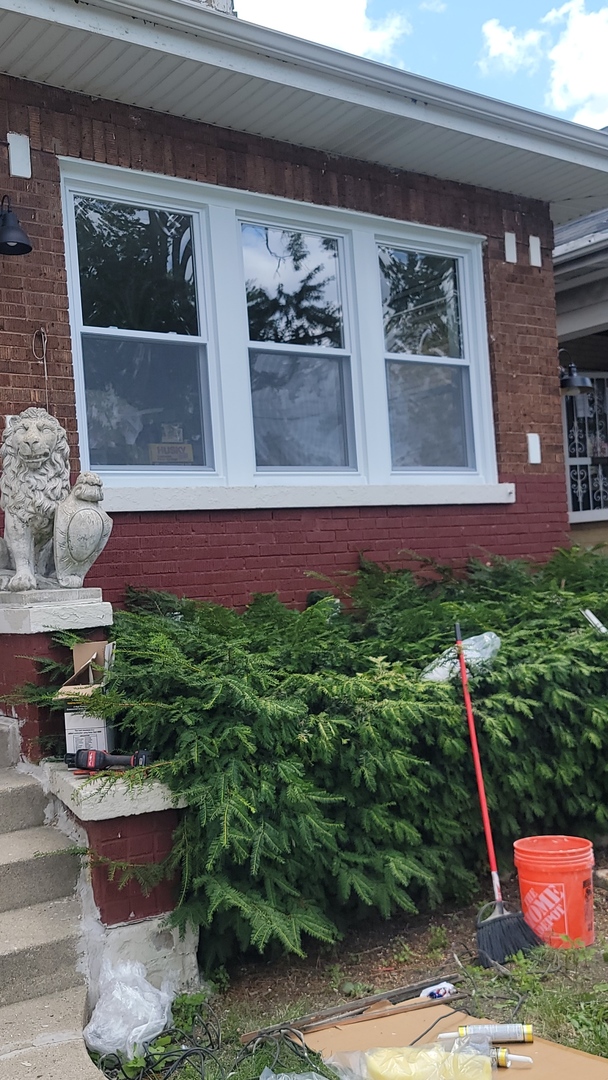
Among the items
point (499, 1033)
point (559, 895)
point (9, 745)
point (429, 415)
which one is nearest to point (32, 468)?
point (9, 745)

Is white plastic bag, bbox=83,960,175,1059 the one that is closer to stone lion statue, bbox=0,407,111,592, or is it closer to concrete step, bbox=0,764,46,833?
concrete step, bbox=0,764,46,833

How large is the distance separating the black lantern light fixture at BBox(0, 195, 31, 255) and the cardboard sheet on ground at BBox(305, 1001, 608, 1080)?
4.29 metres

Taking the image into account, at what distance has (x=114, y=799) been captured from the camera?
3863 mm

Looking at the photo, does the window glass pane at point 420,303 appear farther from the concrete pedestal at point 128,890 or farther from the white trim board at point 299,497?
the concrete pedestal at point 128,890

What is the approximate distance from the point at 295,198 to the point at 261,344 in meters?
1.07

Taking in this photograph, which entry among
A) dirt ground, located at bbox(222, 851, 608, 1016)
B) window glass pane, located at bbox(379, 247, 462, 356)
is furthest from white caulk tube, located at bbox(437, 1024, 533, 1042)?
window glass pane, located at bbox(379, 247, 462, 356)

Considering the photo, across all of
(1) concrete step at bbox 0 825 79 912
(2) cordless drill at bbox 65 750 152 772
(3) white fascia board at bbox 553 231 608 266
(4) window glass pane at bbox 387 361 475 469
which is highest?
(3) white fascia board at bbox 553 231 608 266

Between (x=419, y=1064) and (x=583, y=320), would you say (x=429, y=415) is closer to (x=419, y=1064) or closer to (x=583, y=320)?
(x=583, y=320)

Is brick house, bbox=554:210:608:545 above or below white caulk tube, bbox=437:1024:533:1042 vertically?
above

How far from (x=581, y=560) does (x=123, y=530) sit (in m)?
3.30

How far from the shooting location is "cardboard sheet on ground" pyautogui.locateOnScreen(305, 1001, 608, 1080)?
120 inches

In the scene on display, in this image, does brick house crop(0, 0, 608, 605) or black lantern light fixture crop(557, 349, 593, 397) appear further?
black lantern light fixture crop(557, 349, 593, 397)

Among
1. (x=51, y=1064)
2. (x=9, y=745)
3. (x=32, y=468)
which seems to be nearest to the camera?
(x=51, y=1064)

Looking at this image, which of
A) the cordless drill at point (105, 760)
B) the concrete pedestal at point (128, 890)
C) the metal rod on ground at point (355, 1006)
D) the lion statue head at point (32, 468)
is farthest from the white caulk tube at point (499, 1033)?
the lion statue head at point (32, 468)
